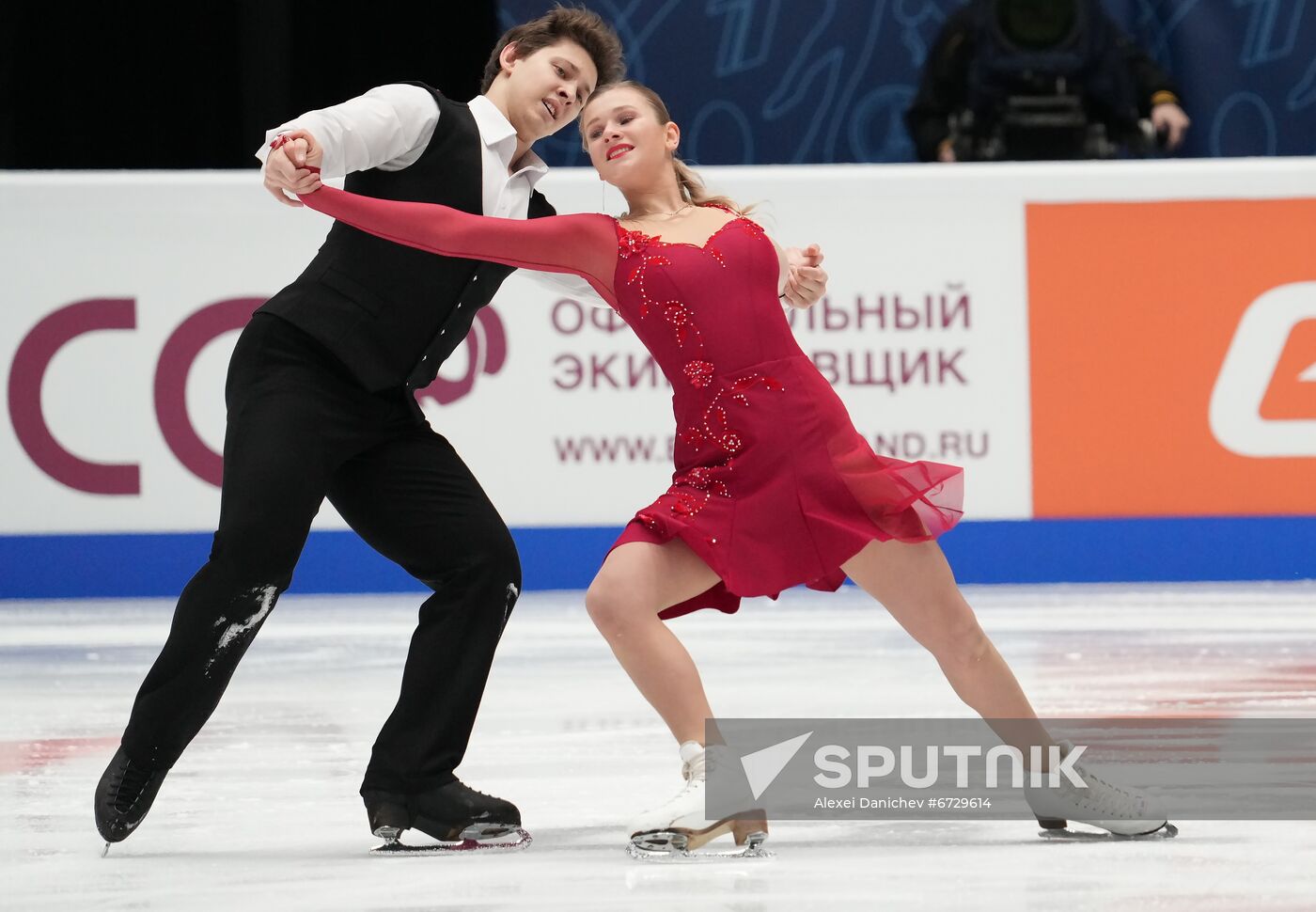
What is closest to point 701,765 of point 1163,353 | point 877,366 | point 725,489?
point 725,489

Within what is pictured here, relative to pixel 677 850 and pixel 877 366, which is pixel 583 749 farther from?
pixel 877 366

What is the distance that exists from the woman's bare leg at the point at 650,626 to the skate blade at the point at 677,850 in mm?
132

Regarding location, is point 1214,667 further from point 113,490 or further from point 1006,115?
point 113,490

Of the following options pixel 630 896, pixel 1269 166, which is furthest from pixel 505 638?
pixel 1269 166

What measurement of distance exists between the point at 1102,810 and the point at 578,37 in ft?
4.53

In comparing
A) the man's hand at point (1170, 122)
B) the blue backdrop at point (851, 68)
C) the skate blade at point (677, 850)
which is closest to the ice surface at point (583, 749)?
the skate blade at point (677, 850)

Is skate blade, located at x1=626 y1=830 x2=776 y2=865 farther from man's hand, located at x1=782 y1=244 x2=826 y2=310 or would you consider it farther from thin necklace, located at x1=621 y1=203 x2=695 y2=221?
thin necklace, located at x1=621 y1=203 x2=695 y2=221

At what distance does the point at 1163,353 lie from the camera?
5.29m

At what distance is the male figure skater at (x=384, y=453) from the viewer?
2357 mm

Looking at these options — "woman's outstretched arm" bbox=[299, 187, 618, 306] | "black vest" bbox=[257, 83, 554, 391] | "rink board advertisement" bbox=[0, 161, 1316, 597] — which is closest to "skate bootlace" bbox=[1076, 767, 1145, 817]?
"woman's outstretched arm" bbox=[299, 187, 618, 306]

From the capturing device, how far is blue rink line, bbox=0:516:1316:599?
5285mm

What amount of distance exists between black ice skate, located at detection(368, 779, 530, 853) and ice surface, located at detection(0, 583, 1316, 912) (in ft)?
0.16

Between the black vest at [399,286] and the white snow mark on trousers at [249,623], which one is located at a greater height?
the black vest at [399,286]

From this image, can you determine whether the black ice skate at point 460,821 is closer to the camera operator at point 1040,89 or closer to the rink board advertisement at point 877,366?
the rink board advertisement at point 877,366
